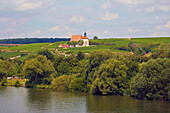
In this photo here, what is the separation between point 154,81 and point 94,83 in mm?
13558

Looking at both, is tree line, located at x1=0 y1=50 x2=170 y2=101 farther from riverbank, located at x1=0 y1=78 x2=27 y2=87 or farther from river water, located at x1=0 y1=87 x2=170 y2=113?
riverbank, located at x1=0 y1=78 x2=27 y2=87

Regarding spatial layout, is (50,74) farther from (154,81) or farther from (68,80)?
(154,81)

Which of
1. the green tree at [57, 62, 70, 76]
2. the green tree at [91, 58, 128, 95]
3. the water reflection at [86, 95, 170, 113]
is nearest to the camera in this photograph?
the water reflection at [86, 95, 170, 113]

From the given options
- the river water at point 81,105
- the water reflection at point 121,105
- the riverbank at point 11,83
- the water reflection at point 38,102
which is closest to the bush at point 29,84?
the riverbank at point 11,83

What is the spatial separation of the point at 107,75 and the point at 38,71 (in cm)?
2336

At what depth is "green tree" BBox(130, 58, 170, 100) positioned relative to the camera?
1977 inches

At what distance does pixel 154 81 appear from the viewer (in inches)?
1978

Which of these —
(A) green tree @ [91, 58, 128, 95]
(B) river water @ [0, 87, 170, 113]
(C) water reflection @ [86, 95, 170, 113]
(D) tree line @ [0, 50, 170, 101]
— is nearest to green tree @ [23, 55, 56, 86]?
(D) tree line @ [0, 50, 170, 101]

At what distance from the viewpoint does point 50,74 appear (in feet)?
252

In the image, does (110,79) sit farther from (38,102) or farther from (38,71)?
(38,71)

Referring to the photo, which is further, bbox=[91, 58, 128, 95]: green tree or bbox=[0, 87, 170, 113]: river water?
bbox=[91, 58, 128, 95]: green tree

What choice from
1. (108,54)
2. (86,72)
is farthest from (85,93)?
(108,54)

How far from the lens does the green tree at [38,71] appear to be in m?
74.6

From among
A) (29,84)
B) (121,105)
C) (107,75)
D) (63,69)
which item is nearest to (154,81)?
(121,105)
